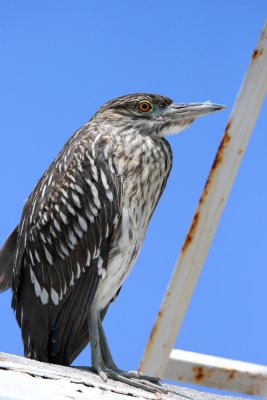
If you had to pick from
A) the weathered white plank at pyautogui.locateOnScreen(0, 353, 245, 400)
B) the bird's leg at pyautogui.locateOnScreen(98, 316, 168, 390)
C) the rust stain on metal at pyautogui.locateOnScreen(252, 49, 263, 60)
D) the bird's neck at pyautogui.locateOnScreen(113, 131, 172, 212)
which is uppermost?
the rust stain on metal at pyautogui.locateOnScreen(252, 49, 263, 60)

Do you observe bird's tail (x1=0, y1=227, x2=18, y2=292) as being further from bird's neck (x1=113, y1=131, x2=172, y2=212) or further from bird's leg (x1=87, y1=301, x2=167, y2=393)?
bird's neck (x1=113, y1=131, x2=172, y2=212)

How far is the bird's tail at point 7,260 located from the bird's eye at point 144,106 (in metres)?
1.03

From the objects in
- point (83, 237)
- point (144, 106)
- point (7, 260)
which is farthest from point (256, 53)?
point (7, 260)

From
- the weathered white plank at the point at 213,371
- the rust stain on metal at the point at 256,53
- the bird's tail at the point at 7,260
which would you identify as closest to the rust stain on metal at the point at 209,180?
the rust stain on metal at the point at 256,53

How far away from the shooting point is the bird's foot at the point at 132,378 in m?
3.58

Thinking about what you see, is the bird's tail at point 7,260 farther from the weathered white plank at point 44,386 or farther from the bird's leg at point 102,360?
the weathered white plank at point 44,386

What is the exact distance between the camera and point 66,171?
421cm

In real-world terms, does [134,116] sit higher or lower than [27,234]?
higher

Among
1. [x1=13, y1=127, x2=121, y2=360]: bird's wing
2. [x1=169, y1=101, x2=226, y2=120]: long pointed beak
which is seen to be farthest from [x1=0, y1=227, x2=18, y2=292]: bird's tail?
[x1=169, y1=101, x2=226, y2=120]: long pointed beak

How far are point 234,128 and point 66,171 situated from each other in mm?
1072

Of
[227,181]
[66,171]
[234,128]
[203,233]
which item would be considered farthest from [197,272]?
[66,171]

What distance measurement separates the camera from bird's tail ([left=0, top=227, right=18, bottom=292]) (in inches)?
182

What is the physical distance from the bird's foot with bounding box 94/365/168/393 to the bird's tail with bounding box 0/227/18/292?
0.99 meters

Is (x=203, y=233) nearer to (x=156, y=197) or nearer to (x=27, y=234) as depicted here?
(x=156, y=197)
